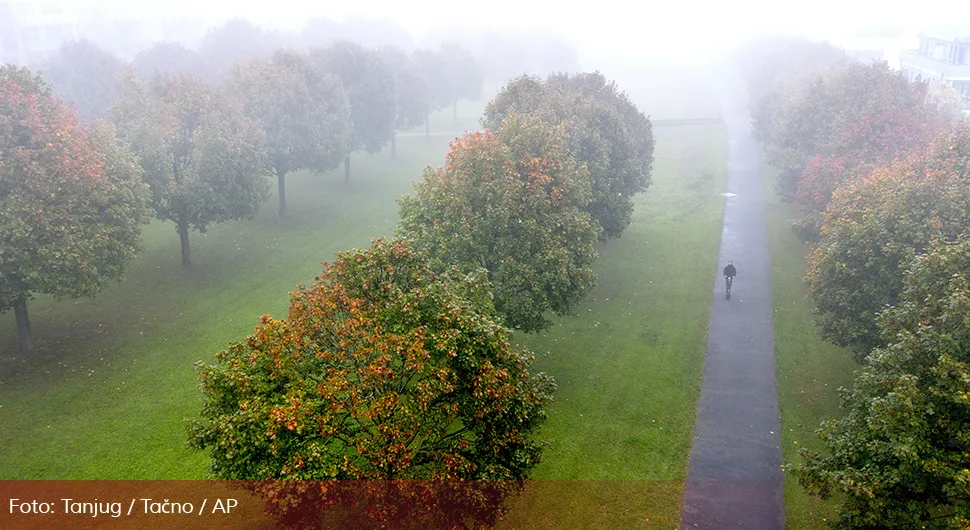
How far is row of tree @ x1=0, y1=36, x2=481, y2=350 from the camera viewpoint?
25.6 meters

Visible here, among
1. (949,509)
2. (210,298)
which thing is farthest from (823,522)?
(210,298)

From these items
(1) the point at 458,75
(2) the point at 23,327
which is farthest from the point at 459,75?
(2) the point at 23,327

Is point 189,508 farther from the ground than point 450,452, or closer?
closer

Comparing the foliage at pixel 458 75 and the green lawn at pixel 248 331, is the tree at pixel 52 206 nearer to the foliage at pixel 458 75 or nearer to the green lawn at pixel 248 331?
the green lawn at pixel 248 331

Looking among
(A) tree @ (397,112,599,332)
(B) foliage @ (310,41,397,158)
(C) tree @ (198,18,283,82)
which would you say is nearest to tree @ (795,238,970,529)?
(A) tree @ (397,112,599,332)

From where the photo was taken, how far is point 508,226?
84.1ft

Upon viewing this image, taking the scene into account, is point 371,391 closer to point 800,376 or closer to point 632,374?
point 632,374

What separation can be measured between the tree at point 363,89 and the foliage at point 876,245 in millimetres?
42081

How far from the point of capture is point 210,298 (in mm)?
34000

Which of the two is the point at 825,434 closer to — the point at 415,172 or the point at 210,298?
the point at 210,298

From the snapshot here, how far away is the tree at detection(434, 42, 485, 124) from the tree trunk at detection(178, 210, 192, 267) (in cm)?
4761

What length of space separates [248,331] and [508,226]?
47.6 ft

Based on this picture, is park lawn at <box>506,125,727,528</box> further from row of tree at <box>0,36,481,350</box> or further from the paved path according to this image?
row of tree at <box>0,36,481,350</box>

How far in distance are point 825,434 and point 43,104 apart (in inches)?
1325
